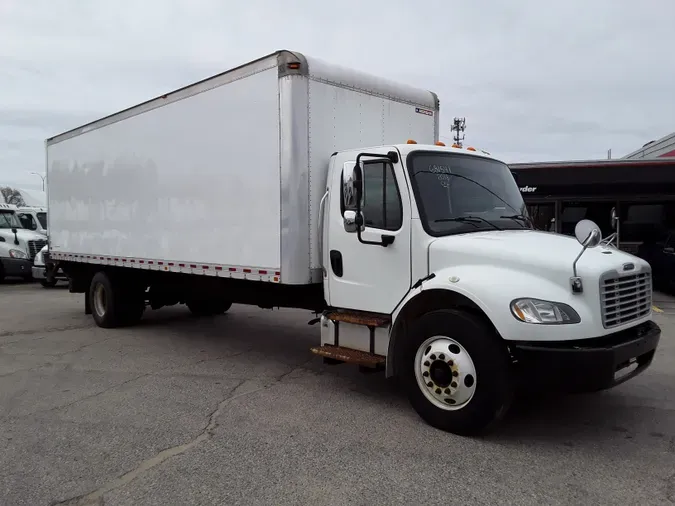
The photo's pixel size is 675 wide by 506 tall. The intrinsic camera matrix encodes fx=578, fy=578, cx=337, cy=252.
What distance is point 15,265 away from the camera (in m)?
17.8

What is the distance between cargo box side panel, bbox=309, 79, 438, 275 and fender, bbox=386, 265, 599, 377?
63.5 inches

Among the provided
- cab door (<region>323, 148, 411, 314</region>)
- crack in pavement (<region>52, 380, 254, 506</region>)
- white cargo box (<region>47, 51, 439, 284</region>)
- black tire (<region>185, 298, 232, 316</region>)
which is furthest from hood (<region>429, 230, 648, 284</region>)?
black tire (<region>185, 298, 232, 316</region>)

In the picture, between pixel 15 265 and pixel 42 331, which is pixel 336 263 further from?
pixel 15 265

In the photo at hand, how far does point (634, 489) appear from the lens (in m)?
3.62

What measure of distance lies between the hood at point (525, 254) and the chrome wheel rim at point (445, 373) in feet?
2.16

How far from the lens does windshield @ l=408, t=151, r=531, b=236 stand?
501 cm

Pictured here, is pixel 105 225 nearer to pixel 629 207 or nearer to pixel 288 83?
pixel 288 83

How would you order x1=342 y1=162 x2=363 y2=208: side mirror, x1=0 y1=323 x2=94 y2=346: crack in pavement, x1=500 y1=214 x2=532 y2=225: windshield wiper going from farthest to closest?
1. x1=0 y1=323 x2=94 y2=346: crack in pavement
2. x1=500 y1=214 x2=532 y2=225: windshield wiper
3. x1=342 y1=162 x2=363 y2=208: side mirror

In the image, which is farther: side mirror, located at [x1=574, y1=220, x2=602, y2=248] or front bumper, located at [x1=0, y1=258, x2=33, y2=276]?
front bumper, located at [x1=0, y1=258, x2=33, y2=276]

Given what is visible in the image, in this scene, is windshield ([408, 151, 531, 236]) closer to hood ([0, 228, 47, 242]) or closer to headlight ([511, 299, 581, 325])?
headlight ([511, 299, 581, 325])

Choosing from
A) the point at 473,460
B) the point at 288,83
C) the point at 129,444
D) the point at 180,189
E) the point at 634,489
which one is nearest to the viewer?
the point at 634,489

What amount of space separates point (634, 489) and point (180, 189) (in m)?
5.89

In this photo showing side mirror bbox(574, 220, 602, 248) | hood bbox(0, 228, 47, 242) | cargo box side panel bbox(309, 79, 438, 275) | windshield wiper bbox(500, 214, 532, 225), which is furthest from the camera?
hood bbox(0, 228, 47, 242)

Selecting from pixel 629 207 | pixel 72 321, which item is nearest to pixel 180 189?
pixel 72 321
